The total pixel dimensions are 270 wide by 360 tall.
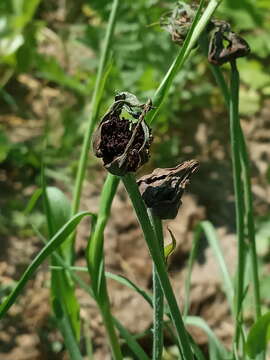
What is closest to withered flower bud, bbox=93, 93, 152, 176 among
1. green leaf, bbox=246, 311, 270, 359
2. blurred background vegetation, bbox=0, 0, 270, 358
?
green leaf, bbox=246, 311, 270, 359

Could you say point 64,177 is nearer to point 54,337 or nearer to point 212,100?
point 54,337

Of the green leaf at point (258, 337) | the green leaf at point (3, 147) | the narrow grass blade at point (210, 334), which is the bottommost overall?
the narrow grass blade at point (210, 334)

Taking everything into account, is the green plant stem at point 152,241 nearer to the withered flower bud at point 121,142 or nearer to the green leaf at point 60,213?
the withered flower bud at point 121,142

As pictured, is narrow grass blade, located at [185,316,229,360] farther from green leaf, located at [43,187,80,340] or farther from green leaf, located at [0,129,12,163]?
green leaf, located at [0,129,12,163]

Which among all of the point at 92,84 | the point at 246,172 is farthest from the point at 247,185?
the point at 92,84

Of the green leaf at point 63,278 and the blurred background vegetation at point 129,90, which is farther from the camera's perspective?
the blurred background vegetation at point 129,90

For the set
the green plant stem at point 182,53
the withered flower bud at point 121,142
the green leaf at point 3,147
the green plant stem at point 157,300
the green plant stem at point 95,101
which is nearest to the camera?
the withered flower bud at point 121,142

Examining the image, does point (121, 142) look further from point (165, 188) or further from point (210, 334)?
point (210, 334)

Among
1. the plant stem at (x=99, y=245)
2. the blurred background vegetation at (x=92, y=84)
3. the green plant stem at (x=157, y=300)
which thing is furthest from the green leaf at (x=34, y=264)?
the blurred background vegetation at (x=92, y=84)
